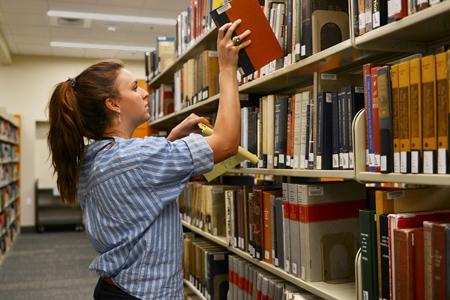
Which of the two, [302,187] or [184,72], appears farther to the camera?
[184,72]

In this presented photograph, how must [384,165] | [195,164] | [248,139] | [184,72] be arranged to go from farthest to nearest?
[184,72]
[248,139]
[195,164]
[384,165]

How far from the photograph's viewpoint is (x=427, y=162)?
114 centimetres

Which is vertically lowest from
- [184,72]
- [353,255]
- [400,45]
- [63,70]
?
[353,255]

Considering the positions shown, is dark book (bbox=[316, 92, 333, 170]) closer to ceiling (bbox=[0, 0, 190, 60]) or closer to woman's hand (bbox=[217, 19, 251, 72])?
woman's hand (bbox=[217, 19, 251, 72])

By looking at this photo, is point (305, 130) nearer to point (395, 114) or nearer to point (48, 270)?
point (395, 114)

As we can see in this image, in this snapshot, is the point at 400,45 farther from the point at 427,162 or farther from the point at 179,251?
the point at 179,251

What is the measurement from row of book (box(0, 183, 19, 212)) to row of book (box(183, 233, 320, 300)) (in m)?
3.79

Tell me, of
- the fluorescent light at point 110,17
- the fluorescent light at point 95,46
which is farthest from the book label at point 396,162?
the fluorescent light at point 95,46

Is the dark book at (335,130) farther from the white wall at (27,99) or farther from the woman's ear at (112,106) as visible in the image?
the white wall at (27,99)

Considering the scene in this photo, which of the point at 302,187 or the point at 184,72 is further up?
the point at 184,72

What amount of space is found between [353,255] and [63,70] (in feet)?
28.1

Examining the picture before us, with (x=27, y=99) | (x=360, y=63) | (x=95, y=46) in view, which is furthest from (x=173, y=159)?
(x=27, y=99)

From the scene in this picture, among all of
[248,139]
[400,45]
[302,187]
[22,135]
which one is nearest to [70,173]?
[302,187]

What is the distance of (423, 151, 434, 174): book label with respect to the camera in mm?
1126
